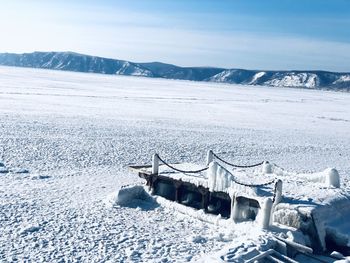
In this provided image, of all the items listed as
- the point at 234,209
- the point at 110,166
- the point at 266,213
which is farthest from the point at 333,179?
the point at 110,166

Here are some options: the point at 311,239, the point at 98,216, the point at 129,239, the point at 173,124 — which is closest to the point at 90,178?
the point at 98,216

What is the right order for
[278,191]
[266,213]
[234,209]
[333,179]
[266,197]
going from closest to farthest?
[266,213]
[278,191]
[266,197]
[234,209]
[333,179]

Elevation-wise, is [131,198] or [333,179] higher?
[333,179]

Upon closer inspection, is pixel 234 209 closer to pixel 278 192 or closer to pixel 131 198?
pixel 278 192

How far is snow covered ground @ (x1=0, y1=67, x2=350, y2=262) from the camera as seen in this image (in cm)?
901

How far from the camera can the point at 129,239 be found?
9.44 m

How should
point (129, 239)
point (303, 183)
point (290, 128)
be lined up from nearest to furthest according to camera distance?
point (129, 239), point (303, 183), point (290, 128)

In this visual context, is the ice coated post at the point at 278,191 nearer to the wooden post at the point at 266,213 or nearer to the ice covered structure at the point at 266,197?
the ice covered structure at the point at 266,197

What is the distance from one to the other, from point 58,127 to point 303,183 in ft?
51.3

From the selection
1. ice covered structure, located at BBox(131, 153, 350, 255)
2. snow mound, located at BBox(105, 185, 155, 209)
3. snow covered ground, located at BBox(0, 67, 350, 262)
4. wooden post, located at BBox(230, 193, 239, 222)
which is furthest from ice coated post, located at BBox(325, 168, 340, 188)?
snow mound, located at BBox(105, 185, 155, 209)

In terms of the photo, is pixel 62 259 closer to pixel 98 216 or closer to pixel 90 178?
pixel 98 216

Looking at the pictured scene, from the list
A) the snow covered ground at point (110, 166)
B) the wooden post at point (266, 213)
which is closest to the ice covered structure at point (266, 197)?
the wooden post at point (266, 213)

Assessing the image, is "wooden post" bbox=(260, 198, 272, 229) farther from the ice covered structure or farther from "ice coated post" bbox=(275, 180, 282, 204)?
"ice coated post" bbox=(275, 180, 282, 204)

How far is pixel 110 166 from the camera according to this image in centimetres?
1611
